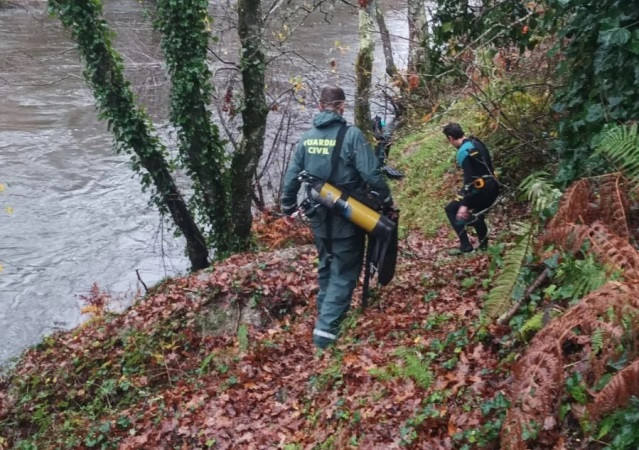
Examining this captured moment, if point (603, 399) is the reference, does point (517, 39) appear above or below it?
above

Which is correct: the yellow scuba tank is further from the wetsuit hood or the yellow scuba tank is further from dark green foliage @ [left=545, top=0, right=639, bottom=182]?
dark green foliage @ [left=545, top=0, right=639, bottom=182]

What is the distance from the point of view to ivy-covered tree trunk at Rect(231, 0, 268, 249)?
1108 cm

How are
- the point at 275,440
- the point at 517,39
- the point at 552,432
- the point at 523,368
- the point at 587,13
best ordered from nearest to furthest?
the point at 523,368
the point at 552,432
the point at 587,13
the point at 275,440
the point at 517,39

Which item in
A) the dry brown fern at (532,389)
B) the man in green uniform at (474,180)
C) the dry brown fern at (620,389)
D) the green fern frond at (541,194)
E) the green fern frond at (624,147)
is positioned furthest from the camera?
the man in green uniform at (474,180)

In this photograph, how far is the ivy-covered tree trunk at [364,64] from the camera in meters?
13.8

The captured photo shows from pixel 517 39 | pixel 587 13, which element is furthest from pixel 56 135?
pixel 587 13

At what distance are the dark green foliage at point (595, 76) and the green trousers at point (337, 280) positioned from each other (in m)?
2.31

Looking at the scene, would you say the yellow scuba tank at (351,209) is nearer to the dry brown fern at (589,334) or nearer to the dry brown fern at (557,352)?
the dry brown fern at (589,334)

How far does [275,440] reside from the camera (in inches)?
206

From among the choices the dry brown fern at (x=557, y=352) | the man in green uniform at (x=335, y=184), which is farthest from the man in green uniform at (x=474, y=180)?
the dry brown fern at (x=557, y=352)

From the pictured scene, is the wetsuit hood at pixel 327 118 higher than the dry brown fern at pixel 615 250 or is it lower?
higher

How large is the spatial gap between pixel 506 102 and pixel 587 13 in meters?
5.49

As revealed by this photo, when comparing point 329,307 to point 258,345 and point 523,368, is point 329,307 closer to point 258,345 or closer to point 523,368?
point 258,345

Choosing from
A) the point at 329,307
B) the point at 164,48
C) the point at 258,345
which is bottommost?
the point at 258,345
